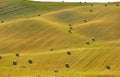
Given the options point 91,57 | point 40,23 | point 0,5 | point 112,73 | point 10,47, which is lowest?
point 112,73

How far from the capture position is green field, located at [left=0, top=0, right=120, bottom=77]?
46469 millimetres

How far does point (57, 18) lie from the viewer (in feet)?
262

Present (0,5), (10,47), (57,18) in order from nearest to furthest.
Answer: (10,47), (57,18), (0,5)

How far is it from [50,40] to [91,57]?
15282 millimetres

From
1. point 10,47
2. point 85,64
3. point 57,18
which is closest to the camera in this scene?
point 85,64

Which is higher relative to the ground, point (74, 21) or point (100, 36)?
point (74, 21)

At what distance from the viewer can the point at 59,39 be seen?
208 feet

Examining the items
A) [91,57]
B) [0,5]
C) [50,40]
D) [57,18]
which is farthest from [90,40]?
[0,5]

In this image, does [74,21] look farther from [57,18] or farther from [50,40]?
[50,40]

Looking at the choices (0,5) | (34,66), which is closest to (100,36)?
(34,66)

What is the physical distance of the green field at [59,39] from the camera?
4647 cm

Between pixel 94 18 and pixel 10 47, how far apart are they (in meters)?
23.5

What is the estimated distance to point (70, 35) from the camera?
65.2 m

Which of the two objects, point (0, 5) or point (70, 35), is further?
point (0, 5)
